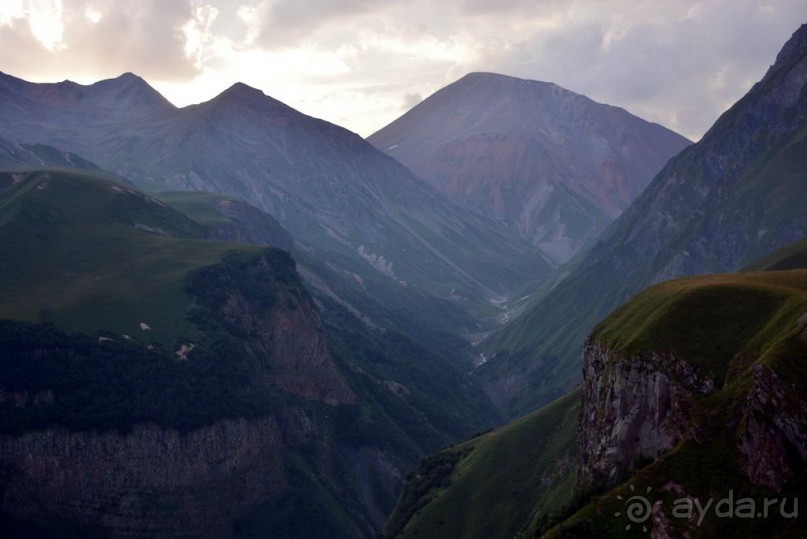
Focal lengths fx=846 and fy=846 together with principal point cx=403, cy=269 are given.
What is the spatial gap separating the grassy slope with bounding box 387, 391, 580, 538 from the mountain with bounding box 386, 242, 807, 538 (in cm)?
777

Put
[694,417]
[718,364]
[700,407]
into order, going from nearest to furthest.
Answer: [694,417], [700,407], [718,364]

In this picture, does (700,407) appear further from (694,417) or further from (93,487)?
(93,487)

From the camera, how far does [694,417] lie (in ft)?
291

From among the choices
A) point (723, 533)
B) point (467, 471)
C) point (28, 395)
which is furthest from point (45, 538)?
point (723, 533)

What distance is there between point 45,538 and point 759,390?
151515 millimetres

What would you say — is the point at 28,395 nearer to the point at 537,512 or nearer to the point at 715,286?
the point at 537,512

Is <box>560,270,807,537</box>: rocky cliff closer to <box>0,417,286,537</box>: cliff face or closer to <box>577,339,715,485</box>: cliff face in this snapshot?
<box>577,339,715,485</box>: cliff face

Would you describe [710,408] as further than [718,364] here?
No

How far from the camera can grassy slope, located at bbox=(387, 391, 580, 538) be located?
155 m

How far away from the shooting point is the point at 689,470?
3285 inches

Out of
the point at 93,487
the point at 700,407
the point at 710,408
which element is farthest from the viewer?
the point at 93,487

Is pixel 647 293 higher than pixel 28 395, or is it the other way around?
pixel 28 395

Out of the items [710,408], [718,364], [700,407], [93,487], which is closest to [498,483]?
[718,364]

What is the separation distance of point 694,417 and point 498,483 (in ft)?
278
